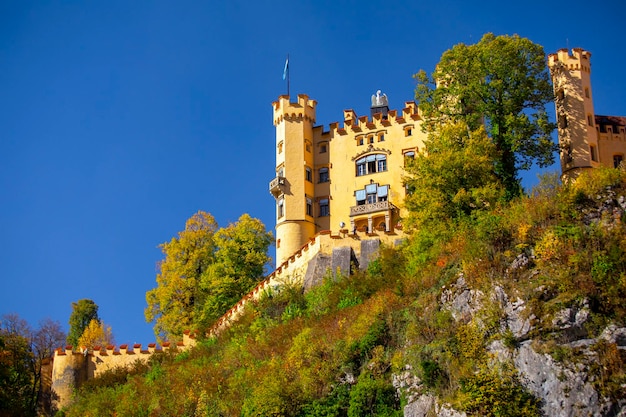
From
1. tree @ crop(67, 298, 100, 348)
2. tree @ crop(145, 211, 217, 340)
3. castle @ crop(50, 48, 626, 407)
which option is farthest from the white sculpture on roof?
tree @ crop(67, 298, 100, 348)

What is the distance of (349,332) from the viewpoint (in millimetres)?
39875

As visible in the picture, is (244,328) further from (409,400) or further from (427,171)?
(409,400)

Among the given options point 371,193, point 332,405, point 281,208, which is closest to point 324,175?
point 281,208

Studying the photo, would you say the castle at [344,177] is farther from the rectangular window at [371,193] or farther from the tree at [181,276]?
the tree at [181,276]

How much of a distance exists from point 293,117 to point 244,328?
18011mm

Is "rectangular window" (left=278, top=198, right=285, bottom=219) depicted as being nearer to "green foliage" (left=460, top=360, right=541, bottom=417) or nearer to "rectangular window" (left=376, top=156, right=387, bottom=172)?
"rectangular window" (left=376, top=156, right=387, bottom=172)

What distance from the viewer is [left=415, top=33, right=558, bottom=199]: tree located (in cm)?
4909

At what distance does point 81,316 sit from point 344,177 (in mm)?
25265

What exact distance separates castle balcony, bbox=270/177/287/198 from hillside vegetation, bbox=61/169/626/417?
1406cm

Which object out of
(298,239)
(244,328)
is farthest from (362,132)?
(244,328)

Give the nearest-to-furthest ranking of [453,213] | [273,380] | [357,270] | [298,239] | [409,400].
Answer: [409,400] < [273,380] < [453,213] < [357,270] < [298,239]

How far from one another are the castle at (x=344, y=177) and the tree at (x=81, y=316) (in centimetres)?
1772

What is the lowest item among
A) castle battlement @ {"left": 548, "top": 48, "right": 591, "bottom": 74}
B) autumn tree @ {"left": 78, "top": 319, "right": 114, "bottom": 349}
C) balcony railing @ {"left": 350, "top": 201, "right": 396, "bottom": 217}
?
autumn tree @ {"left": 78, "top": 319, "right": 114, "bottom": 349}

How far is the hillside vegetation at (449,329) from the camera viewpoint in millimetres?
33000
